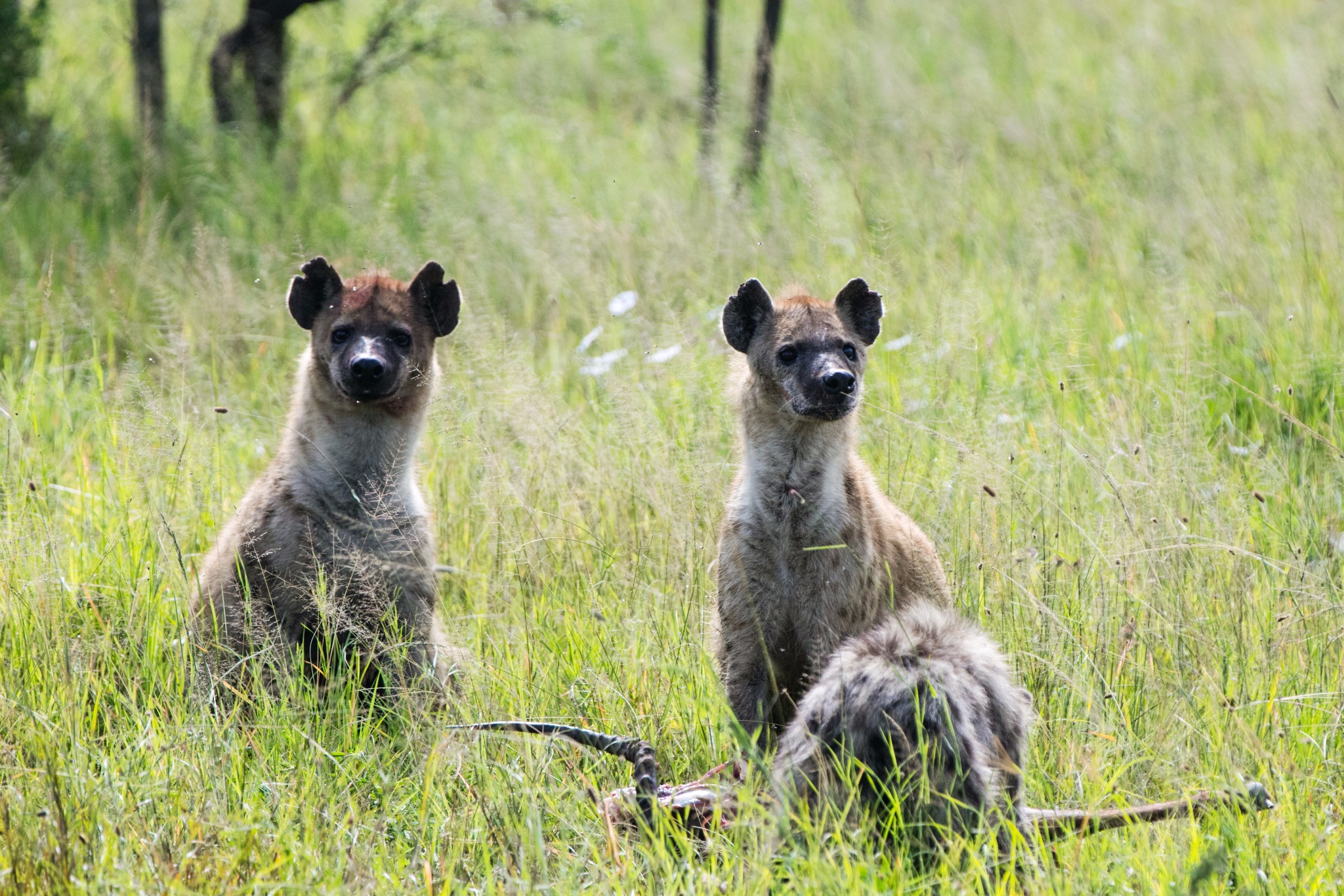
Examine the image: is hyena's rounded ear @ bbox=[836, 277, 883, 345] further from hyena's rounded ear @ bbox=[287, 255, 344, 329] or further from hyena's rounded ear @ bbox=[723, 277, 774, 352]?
hyena's rounded ear @ bbox=[287, 255, 344, 329]

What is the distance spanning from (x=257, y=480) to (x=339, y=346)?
1.90 feet

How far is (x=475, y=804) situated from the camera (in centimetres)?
365

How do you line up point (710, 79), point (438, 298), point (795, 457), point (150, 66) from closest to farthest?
point (795, 457) < point (438, 298) < point (710, 79) < point (150, 66)

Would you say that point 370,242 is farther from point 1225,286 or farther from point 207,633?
point 1225,286

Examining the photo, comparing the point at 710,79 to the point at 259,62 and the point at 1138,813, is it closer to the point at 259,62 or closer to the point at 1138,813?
the point at 259,62

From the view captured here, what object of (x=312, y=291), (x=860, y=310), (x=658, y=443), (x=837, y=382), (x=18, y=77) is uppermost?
(x=18, y=77)

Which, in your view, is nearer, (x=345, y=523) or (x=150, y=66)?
(x=345, y=523)

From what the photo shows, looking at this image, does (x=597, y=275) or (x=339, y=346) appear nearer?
(x=339, y=346)

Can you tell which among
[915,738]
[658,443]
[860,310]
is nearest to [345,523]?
[658,443]

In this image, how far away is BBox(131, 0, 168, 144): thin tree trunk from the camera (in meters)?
9.15

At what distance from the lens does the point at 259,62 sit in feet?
32.0

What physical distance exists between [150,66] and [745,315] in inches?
242

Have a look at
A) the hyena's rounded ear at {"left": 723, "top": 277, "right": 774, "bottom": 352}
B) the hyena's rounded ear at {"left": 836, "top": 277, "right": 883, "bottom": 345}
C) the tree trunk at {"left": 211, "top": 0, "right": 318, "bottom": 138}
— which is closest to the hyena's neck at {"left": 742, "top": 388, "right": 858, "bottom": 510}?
the hyena's rounded ear at {"left": 723, "top": 277, "right": 774, "bottom": 352}

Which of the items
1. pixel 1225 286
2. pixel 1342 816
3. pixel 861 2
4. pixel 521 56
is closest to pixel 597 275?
pixel 1225 286
